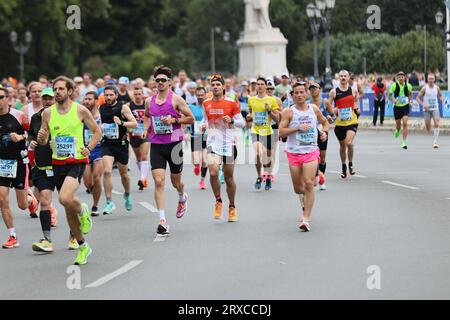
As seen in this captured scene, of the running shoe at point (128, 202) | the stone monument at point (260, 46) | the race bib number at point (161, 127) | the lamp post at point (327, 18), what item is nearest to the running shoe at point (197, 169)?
the running shoe at point (128, 202)

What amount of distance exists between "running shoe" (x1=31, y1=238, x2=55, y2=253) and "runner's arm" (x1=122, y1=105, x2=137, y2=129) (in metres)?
3.61

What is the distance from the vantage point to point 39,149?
1487cm

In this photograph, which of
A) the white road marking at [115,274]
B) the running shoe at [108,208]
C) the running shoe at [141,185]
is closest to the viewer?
the white road marking at [115,274]

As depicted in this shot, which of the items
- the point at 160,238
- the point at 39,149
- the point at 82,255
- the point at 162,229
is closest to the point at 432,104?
the point at 162,229

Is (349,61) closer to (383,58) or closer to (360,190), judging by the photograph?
(383,58)

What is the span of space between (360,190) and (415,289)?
33.3 ft

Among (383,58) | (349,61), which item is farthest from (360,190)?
(349,61)

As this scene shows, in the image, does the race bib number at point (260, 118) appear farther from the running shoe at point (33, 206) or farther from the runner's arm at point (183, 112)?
the runner's arm at point (183, 112)

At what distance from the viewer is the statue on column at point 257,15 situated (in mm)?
82688

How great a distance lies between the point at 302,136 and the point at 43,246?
3.53m

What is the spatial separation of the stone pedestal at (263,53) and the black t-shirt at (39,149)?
65367 mm

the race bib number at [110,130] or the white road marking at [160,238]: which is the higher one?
the race bib number at [110,130]

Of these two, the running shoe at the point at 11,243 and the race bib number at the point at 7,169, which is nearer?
the running shoe at the point at 11,243

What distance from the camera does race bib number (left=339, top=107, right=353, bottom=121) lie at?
2345cm
